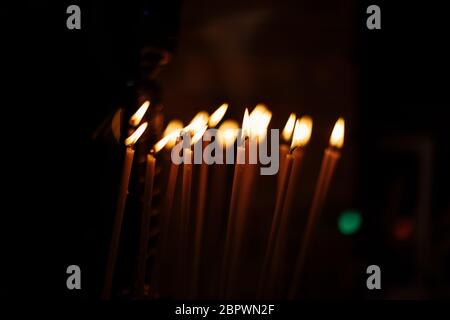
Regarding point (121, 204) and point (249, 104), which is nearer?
point (121, 204)

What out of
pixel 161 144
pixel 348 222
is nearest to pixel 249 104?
pixel 348 222

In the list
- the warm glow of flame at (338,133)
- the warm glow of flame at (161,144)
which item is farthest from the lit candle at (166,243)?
the warm glow of flame at (338,133)

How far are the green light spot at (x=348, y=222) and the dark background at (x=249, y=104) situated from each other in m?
0.02

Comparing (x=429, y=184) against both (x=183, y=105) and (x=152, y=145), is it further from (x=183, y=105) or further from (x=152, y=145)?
(x=152, y=145)

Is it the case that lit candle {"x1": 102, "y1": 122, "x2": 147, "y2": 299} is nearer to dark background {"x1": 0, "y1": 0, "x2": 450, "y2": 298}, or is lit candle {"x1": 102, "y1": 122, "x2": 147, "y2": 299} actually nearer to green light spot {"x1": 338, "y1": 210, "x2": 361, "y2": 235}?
dark background {"x1": 0, "y1": 0, "x2": 450, "y2": 298}

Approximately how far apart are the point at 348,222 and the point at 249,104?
0.36 m

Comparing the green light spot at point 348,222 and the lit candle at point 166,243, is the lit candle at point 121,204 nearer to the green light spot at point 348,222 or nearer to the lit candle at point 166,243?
the lit candle at point 166,243

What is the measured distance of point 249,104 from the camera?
43.0 inches

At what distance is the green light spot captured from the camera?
1.11 metres

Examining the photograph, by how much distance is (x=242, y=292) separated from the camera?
1073mm

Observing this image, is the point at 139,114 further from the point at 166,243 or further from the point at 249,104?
the point at 249,104

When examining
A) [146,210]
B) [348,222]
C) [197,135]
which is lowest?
[348,222]

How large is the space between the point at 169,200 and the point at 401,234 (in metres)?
0.80

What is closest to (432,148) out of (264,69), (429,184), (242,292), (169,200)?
(429,184)
